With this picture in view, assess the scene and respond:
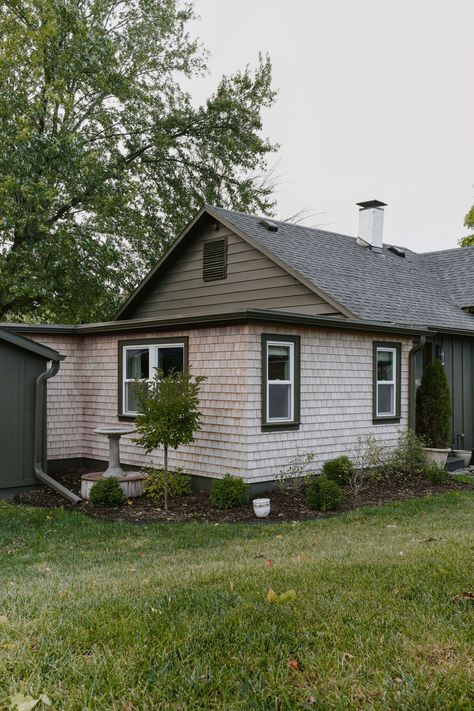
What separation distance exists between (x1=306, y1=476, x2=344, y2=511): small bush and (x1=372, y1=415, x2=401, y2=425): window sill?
284 cm

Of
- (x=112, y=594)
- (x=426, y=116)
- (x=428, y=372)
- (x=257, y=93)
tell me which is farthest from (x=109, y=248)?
(x=112, y=594)

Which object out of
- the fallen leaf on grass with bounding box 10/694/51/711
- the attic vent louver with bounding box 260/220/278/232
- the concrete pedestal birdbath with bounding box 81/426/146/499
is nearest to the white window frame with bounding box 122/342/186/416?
the concrete pedestal birdbath with bounding box 81/426/146/499

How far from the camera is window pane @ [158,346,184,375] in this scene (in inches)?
428

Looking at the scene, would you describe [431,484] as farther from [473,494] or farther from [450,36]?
[450,36]

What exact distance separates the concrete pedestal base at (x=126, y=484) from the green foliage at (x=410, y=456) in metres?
4.57

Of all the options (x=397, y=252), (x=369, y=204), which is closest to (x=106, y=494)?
(x=369, y=204)

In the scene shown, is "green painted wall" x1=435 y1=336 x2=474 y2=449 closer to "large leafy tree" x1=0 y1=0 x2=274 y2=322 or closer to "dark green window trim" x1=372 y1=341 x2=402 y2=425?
"dark green window trim" x1=372 y1=341 x2=402 y2=425

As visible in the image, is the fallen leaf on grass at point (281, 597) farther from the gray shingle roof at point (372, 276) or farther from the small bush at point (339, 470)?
the gray shingle roof at point (372, 276)

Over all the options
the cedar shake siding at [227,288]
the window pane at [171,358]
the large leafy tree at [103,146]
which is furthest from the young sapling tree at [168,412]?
the large leafy tree at [103,146]

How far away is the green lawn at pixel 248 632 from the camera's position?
2871 mm

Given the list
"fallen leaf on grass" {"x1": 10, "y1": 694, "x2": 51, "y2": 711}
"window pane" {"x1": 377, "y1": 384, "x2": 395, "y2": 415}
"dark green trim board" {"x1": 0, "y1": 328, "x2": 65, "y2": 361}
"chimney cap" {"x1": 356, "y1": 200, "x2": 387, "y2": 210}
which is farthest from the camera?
"chimney cap" {"x1": 356, "y1": 200, "x2": 387, "y2": 210}

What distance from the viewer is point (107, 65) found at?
18.1 meters

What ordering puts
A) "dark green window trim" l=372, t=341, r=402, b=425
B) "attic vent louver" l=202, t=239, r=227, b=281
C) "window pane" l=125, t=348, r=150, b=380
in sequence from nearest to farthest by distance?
"window pane" l=125, t=348, r=150, b=380
"dark green window trim" l=372, t=341, r=402, b=425
"attic vent louver" l=202, t=239, r=227, b=281

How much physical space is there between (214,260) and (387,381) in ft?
16.7
